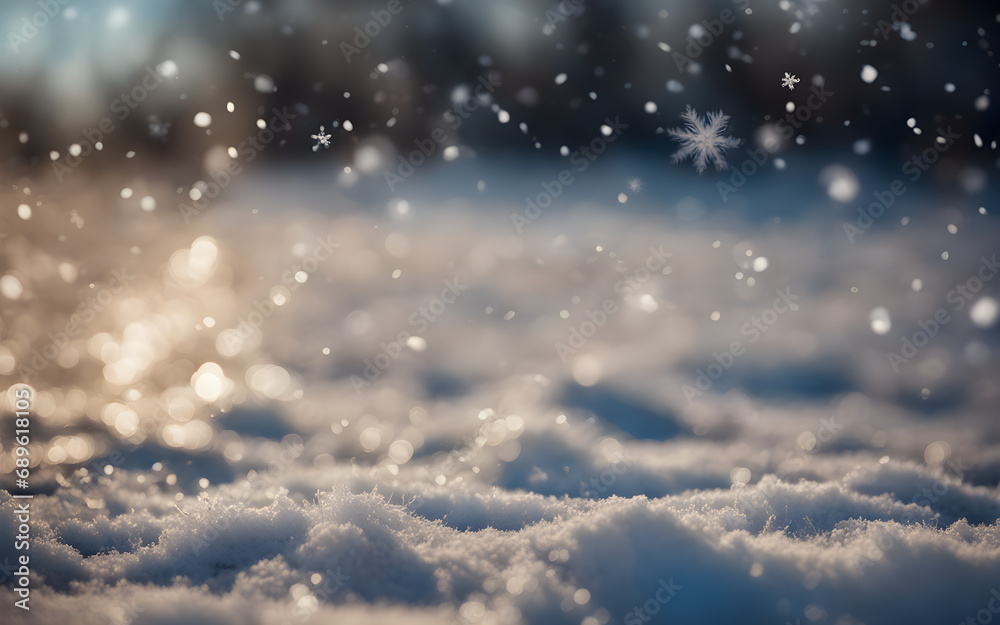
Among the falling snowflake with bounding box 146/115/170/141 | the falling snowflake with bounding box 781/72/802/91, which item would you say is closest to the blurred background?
the falling snowflake with bounding box 146/115/170/141

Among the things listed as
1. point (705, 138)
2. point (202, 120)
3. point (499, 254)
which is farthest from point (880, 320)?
point (202, 120)

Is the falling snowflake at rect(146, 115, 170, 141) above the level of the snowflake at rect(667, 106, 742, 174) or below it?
above

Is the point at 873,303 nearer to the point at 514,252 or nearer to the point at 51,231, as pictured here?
the point at 514,252

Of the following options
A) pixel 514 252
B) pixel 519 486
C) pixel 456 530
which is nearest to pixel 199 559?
→ pixel 456 530

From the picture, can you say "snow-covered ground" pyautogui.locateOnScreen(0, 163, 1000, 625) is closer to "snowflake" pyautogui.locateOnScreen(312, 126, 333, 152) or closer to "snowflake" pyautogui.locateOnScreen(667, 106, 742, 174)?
"snowflake" pyautogui.locateOnScreen(312, 126, 333, 152)

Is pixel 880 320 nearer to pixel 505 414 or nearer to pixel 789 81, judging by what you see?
pixel 789 81

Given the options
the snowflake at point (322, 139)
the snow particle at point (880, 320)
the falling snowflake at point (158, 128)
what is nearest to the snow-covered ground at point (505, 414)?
the snow particle at point (880, 320)
